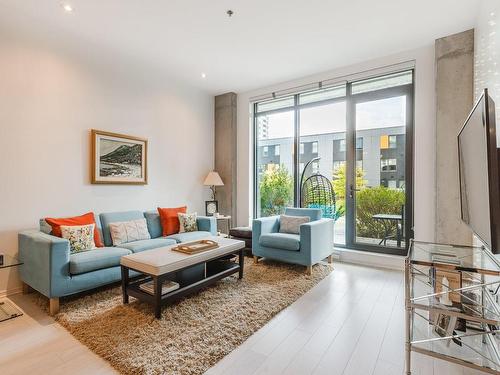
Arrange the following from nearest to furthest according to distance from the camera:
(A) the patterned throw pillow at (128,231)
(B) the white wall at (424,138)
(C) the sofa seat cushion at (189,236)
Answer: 1. (A) the patterned throw pillow at (128,231)
2. (B) the white wall at (424,138)
3. (C) the sofa seat cushion at (189,236)

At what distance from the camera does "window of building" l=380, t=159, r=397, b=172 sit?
3742 mm

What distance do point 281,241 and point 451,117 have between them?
Result: 247cm

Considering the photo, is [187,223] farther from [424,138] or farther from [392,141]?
[424,138]

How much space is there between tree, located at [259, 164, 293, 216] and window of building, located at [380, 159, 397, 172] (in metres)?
1.46

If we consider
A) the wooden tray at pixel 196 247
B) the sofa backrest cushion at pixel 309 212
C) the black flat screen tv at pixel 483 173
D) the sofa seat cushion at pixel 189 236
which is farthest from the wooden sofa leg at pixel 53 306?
the black flat screen tv at pixel 483 173

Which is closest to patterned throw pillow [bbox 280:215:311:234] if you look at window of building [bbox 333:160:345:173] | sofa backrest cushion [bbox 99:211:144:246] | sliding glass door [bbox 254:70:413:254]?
sliding glass door [bbox 254:70:413:254]

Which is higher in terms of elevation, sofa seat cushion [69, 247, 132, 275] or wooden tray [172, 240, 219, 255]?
wooden tray [172, 240, 219, 255]

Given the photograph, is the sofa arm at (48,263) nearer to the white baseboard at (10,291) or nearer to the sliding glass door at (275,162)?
the white baseboard at (10,291)

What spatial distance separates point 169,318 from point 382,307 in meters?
1.89

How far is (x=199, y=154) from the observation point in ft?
16.1

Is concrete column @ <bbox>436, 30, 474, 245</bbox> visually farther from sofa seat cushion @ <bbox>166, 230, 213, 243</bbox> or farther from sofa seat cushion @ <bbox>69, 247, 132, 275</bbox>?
sofa seat cushion @ <bbox>69, 247, 132, 275</bbox>

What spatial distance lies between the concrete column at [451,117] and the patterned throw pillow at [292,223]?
1593 mm

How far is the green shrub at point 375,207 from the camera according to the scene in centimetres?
374

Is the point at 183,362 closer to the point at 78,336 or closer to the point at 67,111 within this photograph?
the point at 78,336
